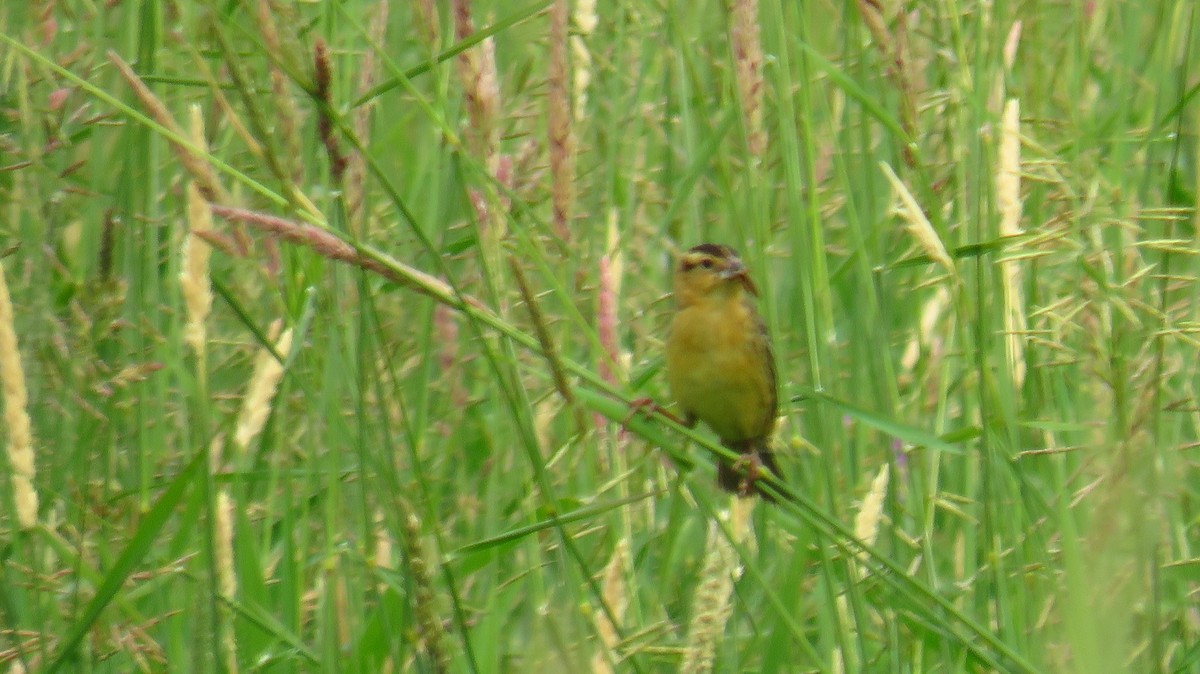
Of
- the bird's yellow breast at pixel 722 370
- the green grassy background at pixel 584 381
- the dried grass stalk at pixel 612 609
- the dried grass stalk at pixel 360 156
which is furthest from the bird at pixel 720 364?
the dried grass stalk at pixel 612 609

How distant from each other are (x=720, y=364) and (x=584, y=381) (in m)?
0.90

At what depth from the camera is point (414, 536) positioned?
1.51m

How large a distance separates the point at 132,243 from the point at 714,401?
1461mm

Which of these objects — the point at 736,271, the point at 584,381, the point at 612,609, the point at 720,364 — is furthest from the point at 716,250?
the point at 612,609

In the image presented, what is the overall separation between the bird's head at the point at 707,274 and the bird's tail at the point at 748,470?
345 mm

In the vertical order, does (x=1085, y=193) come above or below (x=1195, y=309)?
above

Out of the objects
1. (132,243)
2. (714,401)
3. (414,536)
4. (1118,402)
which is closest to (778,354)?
(1118,402)

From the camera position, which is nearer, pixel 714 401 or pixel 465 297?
pixel 465 297

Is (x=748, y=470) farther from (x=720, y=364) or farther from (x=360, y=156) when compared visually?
(x=720, y=364)

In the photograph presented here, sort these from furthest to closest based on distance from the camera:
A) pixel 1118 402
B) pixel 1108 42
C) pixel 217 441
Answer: pixel 1108 42, pixel 217 441, pixel 1118 402

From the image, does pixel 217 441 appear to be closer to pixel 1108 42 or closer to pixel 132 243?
pixel 132 243

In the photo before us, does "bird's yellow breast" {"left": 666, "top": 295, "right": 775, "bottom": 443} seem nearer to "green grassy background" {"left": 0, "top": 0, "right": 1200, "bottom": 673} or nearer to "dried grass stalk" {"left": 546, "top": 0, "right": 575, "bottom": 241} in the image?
"green grassy background" {"left": 0, "top": 0, "right": 1200, "bottom": 673}

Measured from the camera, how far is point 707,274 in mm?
3271

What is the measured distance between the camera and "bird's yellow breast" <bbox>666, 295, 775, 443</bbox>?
326 cm
